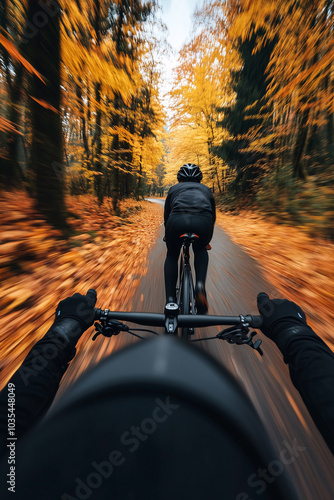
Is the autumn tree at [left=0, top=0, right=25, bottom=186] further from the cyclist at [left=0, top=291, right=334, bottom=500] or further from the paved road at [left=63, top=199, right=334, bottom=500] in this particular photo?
the cyclist at [left=0, top=291, right=334, bottom=500]

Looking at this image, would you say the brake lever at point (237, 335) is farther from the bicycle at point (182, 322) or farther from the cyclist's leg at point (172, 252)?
the cyclist's leg at point (172, 252)

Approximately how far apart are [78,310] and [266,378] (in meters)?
1.95

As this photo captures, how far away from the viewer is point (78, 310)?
1.19 m

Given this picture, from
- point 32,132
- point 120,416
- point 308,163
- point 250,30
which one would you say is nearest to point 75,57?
point 32,132

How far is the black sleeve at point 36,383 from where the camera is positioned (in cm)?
66

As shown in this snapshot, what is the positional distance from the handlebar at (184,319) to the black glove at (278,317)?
2.7 inches

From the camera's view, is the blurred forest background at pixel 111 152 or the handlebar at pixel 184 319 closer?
the handlebar at pixel 184 319

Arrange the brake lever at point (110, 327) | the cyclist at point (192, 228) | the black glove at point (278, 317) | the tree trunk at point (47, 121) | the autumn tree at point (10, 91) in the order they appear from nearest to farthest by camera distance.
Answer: the black glove at point (278, 317)
the brake lever at point (110, 327)
the cyclist at point (192, 228)
the tree trunk at point (47, 121)
the autumn tree at point (10, 91)

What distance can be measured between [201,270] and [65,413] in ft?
6.87

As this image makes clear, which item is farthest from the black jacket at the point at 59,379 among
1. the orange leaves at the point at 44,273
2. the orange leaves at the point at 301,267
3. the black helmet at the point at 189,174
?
the black helmet at the point at 189,174

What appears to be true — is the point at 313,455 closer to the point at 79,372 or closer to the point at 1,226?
the point at 79,372

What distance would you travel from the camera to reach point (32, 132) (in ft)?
14.7

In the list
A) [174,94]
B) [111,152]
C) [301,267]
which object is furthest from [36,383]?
[174,94]

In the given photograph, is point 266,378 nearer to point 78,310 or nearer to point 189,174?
point 78,310
